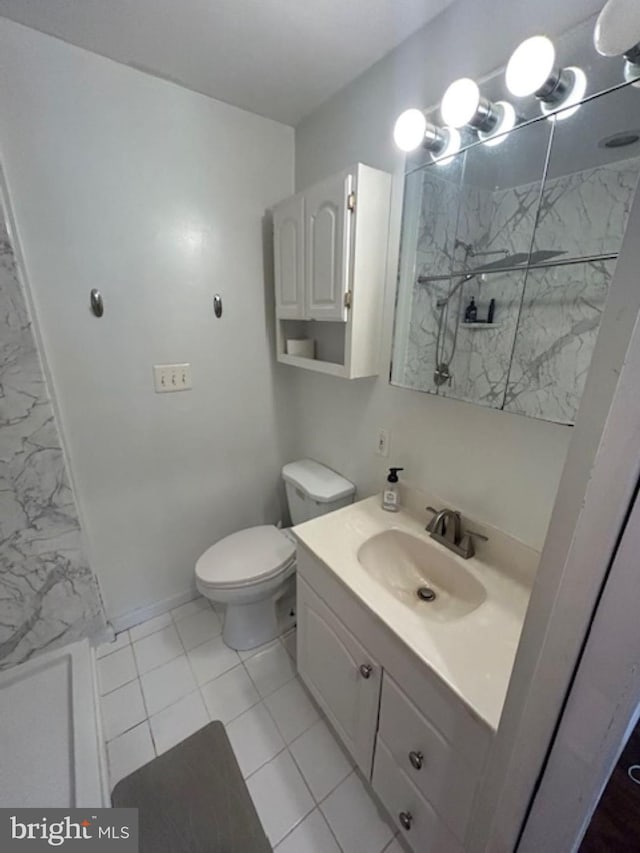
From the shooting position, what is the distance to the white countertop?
2.31 ft

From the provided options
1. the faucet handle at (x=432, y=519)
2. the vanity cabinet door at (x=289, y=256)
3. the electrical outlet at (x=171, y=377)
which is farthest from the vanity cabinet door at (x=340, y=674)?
the vanity cabinet door at (x=289, y=256)

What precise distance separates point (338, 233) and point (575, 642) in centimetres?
123

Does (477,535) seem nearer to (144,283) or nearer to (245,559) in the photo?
(245,559)

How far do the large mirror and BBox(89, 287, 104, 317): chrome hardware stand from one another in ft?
3.73

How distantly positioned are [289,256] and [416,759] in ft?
5.56

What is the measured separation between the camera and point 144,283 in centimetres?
138

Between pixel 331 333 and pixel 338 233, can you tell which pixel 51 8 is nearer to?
pixel 338 233

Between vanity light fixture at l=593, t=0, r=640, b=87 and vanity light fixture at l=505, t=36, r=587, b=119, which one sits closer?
vanity light fixture at l=593, t=0, r=640, b=87

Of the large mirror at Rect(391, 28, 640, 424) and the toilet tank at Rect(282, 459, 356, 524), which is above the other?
the large mirror at Rect(391, 28, 640, 424)

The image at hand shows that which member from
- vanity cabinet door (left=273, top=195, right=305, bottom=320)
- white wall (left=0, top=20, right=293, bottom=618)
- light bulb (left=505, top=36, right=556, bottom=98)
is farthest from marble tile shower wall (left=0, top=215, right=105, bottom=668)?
light bulb (left=505, top=36, right=556, bottom=98)

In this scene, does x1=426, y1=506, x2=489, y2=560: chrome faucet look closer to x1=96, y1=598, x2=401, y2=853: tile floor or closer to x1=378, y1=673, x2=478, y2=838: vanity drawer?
x1=378, y1=673, x2=478, y2=838: vanity drawer

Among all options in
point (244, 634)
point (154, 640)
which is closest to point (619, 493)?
point (244, 634)

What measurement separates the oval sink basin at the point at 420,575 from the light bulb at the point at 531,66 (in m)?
1.23

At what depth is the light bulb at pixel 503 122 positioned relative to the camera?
2.94 ft
